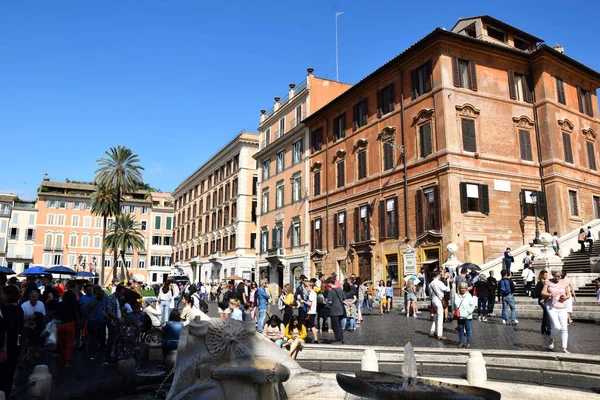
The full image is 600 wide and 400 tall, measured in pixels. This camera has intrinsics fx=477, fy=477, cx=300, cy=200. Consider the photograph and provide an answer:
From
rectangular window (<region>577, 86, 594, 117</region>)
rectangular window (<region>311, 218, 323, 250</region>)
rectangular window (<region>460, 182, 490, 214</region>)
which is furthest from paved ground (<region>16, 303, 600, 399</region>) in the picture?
rectangular window (<region>577, 86, 594, 117</region>)

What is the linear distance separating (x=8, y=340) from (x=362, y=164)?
2666cm

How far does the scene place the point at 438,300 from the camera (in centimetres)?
1216

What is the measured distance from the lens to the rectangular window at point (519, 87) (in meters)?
27.3

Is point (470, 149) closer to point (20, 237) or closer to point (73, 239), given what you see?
point (73, 239)

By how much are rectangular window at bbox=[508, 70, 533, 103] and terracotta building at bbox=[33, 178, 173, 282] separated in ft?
196

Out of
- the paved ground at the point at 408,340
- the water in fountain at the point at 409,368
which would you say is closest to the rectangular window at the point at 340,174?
the paved ground at the point at 408,340

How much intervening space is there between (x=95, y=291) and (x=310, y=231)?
2677cm

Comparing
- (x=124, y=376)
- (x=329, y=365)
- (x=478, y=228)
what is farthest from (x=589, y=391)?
(x=478, y=228)

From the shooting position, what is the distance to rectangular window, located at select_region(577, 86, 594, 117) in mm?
29797

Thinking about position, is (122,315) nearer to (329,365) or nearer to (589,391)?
(329,365)

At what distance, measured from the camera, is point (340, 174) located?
111ft

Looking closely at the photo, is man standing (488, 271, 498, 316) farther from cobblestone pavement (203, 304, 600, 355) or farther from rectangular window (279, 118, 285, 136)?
rectangular window (279, 118, 285, 136)

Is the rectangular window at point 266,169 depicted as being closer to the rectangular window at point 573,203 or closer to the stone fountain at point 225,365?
the rectangular window at point 573,203

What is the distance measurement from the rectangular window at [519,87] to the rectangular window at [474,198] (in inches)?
252
